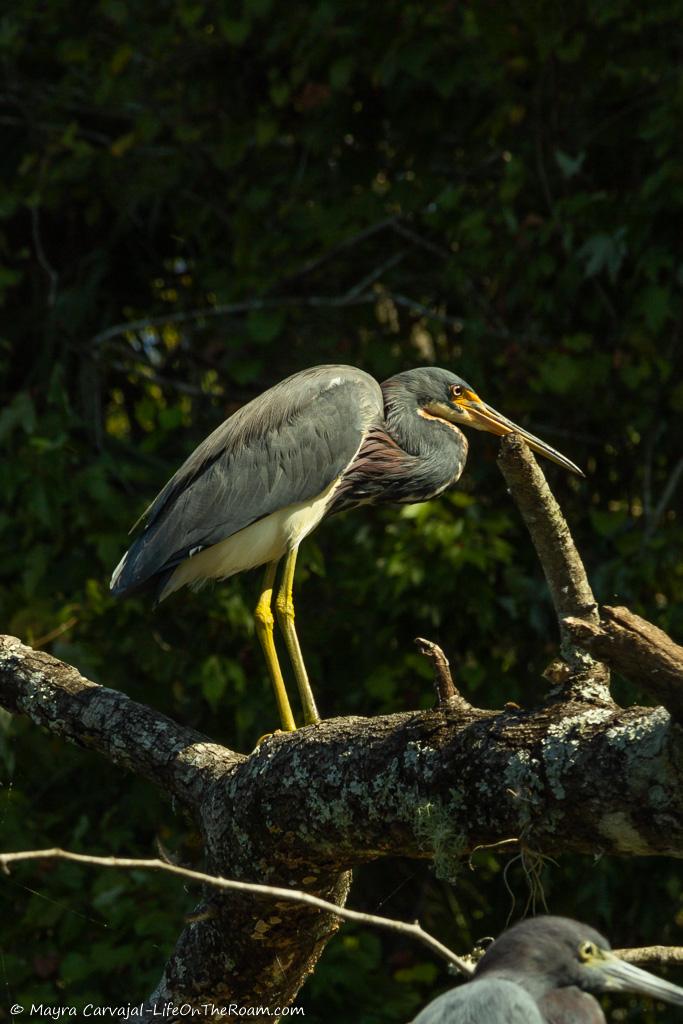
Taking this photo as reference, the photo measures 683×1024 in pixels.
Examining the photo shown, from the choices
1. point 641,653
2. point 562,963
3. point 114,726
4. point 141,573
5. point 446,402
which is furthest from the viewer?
point 446,402

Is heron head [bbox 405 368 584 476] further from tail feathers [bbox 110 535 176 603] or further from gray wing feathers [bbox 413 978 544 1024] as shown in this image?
gray wing feathers [bbox 413 978 544 1024]

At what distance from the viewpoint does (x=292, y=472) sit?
4.10 metres

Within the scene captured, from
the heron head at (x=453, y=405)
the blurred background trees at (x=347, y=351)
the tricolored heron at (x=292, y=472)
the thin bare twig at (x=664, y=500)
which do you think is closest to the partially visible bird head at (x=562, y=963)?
the tricolored heron at (x=292, y=472)

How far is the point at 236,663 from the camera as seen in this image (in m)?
5.21

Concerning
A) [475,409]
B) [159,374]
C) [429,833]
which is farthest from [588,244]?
[429,833]

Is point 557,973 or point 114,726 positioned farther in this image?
point 114,726

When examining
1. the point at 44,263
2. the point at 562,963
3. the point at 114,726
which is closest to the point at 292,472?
the point at 114,726

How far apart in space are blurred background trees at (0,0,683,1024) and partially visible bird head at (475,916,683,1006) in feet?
8.47

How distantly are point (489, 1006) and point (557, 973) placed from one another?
0.48 feet

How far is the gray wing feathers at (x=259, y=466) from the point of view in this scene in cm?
402

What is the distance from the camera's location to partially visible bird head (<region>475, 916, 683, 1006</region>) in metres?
1.99

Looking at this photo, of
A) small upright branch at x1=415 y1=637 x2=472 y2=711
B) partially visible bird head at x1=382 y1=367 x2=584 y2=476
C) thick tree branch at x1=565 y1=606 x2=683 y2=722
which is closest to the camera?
thick tree branch at x1=565 y1=606 x2=683 y2=722

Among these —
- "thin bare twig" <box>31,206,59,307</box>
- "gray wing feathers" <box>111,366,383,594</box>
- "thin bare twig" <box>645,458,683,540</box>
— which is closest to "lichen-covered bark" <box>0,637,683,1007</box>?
"gray wing feathers" <box>111,366,383,594</box>

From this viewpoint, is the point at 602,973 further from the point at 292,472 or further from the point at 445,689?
the point at 292,472
